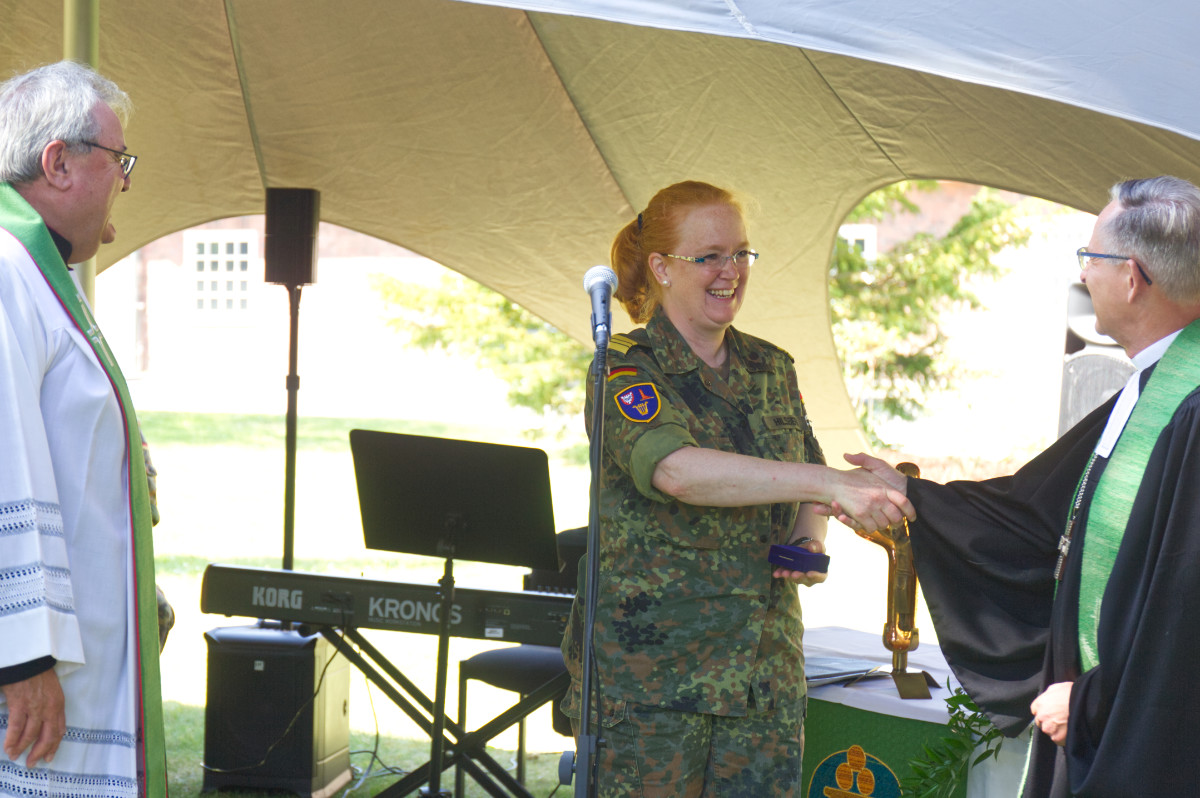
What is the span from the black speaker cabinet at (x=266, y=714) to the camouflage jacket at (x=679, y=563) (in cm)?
190

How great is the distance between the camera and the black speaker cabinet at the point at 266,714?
414 centimetres

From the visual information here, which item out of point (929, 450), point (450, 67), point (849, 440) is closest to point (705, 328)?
point (450, 67)

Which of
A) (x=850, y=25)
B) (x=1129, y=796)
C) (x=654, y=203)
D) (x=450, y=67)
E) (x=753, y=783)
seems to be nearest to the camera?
(x=1129, y=796)

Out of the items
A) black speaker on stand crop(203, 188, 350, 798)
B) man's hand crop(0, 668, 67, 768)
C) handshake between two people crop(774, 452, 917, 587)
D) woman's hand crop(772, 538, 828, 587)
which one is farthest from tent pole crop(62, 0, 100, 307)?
handshake between two people crop(774, 452, 917, 587)

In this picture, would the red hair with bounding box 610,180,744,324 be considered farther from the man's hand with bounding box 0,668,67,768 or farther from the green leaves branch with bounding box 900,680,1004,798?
the man's hand with bounding box 0,668,67,768

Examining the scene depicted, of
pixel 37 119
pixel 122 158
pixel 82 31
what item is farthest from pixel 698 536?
pixel 82 31

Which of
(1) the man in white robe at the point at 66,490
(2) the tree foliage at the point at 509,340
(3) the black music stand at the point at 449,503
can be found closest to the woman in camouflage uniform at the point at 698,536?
(3) the black music stand at the point at 449,503

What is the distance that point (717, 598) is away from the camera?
2.46 meters

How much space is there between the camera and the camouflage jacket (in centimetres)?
241

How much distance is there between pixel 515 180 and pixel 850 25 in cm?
279

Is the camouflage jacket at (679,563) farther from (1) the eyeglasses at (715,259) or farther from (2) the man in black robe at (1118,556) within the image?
(2) the man in black robe at (1118,556)

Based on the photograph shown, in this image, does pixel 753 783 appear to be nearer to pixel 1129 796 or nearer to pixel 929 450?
pixel 1129 796

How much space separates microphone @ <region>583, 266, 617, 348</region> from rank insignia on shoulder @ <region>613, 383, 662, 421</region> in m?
0.47

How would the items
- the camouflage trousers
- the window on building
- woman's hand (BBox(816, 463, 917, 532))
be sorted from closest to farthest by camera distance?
woman's hand (BBox(816, 463, 917, 532)) < the camouflage trousers < the window on building
